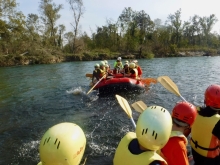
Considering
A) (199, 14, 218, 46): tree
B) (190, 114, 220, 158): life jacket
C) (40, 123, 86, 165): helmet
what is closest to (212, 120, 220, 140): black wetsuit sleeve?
(190, 114, 220, 158): life jacket

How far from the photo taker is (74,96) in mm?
10781

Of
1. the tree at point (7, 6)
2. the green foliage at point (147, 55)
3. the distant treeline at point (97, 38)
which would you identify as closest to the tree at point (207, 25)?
the distant treeline at point (97, 38)

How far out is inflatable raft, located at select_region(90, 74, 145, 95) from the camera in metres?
10.1

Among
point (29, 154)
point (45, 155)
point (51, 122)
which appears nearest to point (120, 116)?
point (51, 122)

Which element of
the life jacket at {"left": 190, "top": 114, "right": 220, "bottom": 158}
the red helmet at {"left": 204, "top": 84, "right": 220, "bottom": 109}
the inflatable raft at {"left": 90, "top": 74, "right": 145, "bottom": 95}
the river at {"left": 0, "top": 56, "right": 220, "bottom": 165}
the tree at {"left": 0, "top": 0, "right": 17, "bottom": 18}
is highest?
the tree at {"left": 0, "top": 0, "right": 17, "bottom": 18}

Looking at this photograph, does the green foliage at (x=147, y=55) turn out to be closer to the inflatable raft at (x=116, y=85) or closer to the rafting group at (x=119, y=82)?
the rafting group at (x=119, y=82)

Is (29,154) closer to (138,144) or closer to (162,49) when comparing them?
(138,144)

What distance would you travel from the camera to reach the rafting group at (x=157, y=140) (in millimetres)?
1742

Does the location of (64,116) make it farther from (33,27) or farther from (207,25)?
(207,25)

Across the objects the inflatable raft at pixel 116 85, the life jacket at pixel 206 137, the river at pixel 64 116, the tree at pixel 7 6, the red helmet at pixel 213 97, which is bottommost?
the river at pixel 64 116

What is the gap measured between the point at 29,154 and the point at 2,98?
6552mm

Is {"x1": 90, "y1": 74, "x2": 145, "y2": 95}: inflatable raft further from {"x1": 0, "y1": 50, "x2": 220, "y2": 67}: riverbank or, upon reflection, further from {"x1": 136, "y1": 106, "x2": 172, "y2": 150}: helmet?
{"x1": 0, "y1": 50, "x2": 220, "y2": 67}: riverbank

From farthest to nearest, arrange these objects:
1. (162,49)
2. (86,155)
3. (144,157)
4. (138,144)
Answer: (162,49), (86,155), (138,144), (144,157)

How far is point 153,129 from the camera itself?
1.89 meters
